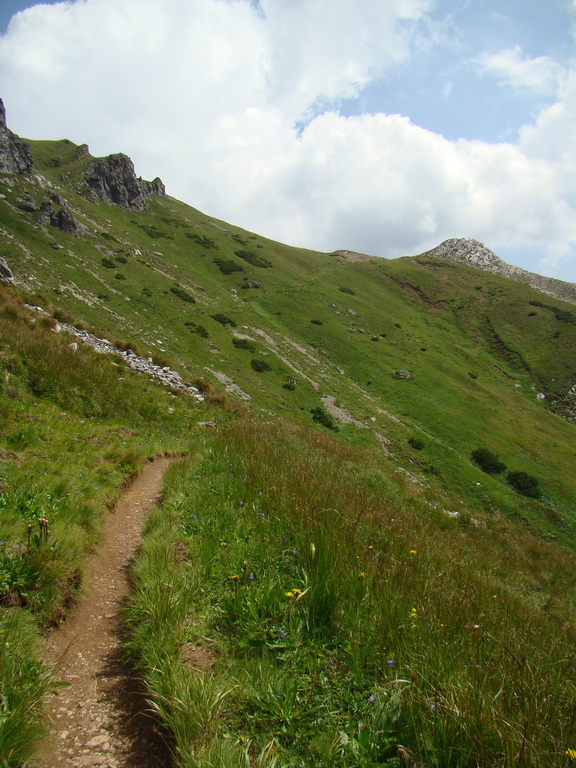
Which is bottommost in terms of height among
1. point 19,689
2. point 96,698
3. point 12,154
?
point 96,698

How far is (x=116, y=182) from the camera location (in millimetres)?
78250

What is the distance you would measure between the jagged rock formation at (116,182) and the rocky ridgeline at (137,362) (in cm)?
6485

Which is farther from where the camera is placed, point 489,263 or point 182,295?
point 489,263

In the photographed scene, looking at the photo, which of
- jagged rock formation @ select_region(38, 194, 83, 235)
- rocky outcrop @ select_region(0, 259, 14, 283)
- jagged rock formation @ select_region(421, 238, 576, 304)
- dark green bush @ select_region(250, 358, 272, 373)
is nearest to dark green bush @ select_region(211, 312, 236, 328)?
dark green bush @ select_region(250, 358, 272, 373)

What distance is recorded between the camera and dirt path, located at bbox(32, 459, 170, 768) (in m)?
2.43

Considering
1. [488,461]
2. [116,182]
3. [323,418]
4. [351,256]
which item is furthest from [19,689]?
[351,256]

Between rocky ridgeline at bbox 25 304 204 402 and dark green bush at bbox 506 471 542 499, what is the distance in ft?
101

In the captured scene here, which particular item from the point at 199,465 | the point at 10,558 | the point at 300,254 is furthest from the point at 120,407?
the point at 300,254

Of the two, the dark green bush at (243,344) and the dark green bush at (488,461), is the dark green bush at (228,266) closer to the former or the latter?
the dark green bush at (243,344)

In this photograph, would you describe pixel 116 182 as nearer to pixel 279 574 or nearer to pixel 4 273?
pixel 4 273

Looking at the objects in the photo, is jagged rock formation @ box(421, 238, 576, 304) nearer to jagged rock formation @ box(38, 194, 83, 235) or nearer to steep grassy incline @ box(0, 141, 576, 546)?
steep grassy incline @ box(0, 141, 576, 546)

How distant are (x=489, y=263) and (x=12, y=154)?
463 ft

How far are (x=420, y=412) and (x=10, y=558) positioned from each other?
140ft

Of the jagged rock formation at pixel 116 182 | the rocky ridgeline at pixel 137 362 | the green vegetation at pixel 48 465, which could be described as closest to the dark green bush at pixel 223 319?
the rocky ridgeline at pixel 137 362
